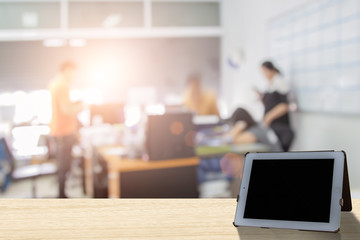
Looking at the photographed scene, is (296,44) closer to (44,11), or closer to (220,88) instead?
(220,88)

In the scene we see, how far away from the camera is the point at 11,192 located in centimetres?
508

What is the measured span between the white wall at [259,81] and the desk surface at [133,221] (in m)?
2.07

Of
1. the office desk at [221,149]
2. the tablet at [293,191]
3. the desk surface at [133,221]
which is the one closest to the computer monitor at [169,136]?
the office desk at [221,149]

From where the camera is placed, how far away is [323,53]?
3791mm

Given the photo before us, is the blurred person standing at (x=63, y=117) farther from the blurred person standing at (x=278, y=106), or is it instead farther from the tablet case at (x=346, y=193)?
the tablet case at (x=346, y=193)

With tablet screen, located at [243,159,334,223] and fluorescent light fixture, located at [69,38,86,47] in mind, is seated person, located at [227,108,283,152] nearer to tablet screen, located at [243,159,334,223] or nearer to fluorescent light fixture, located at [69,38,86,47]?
tablet screen, located at [243,159,334,223]

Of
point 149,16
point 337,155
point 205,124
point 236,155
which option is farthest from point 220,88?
point 337,155

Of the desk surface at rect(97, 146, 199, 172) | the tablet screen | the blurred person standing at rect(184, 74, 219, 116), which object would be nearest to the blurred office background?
the desk surface at rect(97, 146, 199, 172)

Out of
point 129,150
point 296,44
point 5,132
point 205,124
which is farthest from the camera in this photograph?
point 5,132

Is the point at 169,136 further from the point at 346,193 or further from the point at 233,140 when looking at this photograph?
the point at 346,193

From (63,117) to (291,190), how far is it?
3.78 metres

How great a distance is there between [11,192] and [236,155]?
3051mm

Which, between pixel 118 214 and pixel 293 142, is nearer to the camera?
pixel 118 214

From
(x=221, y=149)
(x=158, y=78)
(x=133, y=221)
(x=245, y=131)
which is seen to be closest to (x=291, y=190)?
(x=133, y=221)
